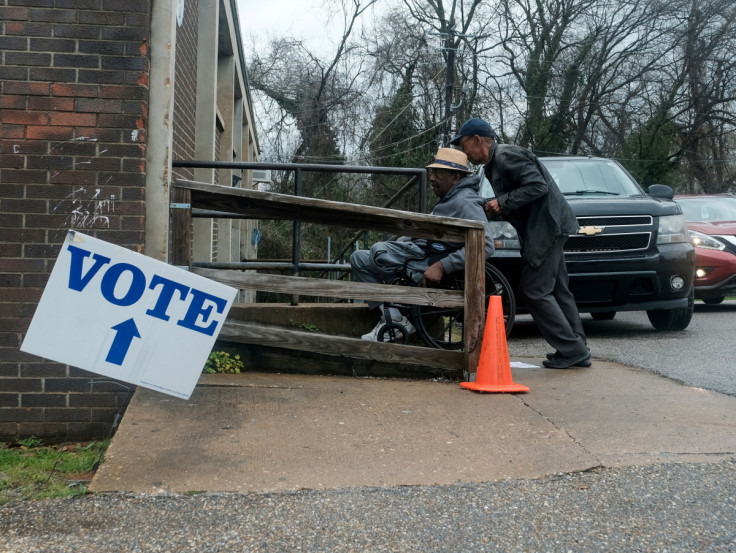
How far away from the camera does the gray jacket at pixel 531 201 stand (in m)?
5.46

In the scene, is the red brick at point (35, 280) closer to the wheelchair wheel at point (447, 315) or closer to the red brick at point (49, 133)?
the red brick at point (49, 133)

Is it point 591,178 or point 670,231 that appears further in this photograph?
point 591,178

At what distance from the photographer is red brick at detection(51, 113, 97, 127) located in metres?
4.35

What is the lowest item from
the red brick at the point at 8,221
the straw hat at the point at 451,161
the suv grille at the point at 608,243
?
the suv grille at the point at 608,243

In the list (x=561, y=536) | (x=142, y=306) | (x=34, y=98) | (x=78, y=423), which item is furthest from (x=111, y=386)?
(x=561, y=536)

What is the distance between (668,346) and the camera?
24.5 feet

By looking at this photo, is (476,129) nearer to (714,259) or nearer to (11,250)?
(11,250)

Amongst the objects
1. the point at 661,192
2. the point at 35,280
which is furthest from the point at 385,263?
the point at 661,192

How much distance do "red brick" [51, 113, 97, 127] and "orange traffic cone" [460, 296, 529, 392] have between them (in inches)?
99.7

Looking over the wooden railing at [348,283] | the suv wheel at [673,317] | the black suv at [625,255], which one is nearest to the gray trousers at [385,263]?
the wooden railing at [348,283]

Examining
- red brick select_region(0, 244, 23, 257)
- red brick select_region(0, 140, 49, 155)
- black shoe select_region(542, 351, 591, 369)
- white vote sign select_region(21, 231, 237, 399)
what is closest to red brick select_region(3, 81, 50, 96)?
red brick select_region(0, 140, 49, 155)

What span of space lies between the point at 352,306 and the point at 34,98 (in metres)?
2.50

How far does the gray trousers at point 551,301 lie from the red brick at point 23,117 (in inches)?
128

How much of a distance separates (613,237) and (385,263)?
3.34 meters
